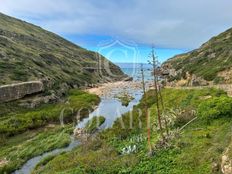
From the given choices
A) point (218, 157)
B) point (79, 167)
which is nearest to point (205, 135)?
point (218, 157)

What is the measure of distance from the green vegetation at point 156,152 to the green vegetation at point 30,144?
199 inches

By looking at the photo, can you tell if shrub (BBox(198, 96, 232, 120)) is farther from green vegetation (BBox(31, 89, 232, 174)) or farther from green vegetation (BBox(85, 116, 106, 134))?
green vegetation (BBox(85, 116, 106, 134))

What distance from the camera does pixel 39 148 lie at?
147 ft

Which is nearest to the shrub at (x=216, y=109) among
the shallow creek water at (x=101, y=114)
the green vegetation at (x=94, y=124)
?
the shallow creek water at (x=101, y=114)

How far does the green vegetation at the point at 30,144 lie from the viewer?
40.4 metres

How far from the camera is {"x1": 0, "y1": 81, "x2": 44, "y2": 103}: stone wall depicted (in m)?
70.8

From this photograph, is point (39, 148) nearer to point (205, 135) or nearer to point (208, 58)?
point (205, 135)

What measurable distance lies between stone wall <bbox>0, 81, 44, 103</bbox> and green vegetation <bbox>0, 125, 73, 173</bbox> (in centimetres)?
1769

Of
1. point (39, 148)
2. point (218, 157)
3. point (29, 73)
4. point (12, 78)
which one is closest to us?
point (218, 157)

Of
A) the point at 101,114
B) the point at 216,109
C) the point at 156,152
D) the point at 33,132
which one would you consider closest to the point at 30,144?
the point at 33,132

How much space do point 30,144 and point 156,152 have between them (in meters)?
21.7

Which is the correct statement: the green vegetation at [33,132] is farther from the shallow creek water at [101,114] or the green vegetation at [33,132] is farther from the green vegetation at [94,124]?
the green vegetation at [94,124]

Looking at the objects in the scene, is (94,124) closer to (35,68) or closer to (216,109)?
(216,109)

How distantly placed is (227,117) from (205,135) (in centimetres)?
521
